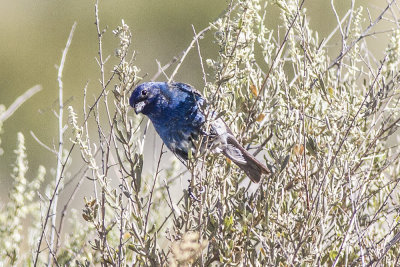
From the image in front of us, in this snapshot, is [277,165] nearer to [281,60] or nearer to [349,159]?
[349,159]

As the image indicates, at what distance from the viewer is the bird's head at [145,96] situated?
339 cm

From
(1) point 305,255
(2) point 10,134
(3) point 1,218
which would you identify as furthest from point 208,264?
(2) point 10,134

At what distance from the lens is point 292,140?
111 inches

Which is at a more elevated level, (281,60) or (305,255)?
(281,60)

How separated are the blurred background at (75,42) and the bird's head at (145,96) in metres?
4.84

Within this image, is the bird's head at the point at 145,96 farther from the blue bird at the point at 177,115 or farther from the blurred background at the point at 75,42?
the blurred background at the point at 75,42

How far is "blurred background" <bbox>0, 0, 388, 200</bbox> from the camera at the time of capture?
28.0 feet

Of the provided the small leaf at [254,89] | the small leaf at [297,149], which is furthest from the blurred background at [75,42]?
the small leaf at [297,149]

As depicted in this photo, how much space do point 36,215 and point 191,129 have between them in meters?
0.91

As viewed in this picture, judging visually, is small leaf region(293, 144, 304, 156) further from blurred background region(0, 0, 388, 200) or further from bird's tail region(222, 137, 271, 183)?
blurred background region(0, 0, 388, 200)

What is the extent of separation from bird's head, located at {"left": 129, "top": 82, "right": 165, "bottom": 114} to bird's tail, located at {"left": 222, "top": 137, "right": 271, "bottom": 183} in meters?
0.58

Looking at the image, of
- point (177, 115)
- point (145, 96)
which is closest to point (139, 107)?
point (145, 96)

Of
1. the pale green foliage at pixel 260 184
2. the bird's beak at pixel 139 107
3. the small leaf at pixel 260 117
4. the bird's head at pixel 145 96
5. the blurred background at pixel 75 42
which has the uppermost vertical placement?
the blurred background at pixel 75 42

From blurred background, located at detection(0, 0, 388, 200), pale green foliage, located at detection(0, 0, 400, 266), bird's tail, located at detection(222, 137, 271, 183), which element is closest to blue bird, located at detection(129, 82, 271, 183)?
bird's tail, located at detection(222, 137, 271, 183)
